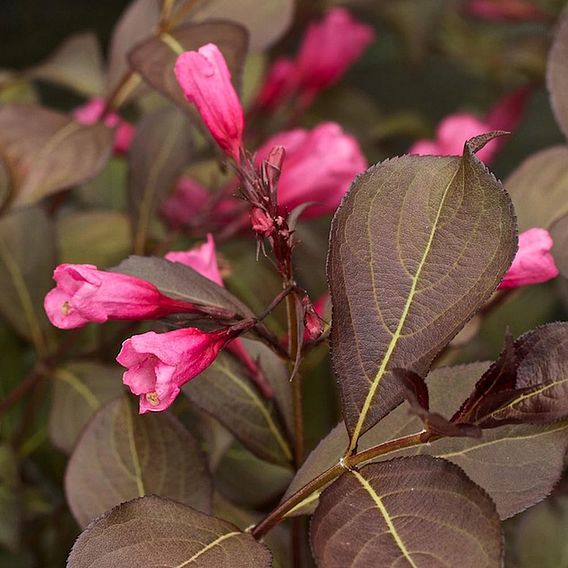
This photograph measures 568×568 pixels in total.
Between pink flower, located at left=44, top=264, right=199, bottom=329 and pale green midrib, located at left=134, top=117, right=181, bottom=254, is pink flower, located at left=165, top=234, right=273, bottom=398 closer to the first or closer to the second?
pink flower, located at left=44, top=264, right=199, bottom=329

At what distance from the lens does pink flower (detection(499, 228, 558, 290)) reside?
1.72ft

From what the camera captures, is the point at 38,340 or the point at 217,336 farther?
the point at 38,340

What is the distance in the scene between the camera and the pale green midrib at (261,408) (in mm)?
583

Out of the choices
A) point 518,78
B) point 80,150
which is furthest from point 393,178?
point 518,78

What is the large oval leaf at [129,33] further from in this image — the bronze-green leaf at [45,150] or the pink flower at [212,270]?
the pink flower at [212,270]

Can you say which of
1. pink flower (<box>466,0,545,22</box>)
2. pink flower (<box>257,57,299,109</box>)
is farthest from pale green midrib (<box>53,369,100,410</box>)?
pink flower (<box>466,0,545,22</box>)

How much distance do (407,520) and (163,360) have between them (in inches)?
5.4

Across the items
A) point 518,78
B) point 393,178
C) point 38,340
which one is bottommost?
point 518,78

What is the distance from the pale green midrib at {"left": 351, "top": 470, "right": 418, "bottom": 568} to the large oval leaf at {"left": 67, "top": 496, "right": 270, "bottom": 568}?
6 centimetres

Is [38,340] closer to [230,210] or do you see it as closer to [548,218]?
[230,210]

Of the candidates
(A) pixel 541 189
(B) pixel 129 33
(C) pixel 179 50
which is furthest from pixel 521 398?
(B) pixel 129 33

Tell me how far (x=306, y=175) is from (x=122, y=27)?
27 centimetres

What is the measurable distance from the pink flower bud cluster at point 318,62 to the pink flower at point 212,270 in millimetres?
593

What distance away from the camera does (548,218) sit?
69cm
